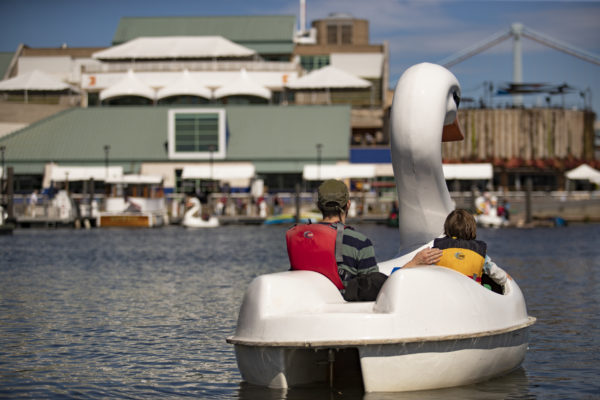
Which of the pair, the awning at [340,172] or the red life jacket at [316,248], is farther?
the awning at [340,172]

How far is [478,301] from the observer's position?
374 inches

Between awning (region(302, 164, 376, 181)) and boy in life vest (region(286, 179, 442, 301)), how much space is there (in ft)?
184

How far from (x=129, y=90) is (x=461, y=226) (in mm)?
71245

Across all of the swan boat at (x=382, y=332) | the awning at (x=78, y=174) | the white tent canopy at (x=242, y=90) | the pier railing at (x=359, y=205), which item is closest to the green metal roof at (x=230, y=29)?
the white tent canopy at (x=242, y=90)

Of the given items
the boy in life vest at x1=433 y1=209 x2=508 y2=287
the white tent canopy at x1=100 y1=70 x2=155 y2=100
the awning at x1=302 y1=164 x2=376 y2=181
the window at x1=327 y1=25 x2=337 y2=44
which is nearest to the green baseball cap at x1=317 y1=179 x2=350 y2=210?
the boy in life vest at x1=433 y1=209 x2=508 y2=287

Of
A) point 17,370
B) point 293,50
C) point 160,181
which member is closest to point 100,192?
point 160,181

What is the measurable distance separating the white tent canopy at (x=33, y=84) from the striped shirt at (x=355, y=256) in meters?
76.3

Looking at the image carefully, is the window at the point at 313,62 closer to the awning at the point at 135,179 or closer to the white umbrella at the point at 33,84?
the white umbrella at the point at 33,84

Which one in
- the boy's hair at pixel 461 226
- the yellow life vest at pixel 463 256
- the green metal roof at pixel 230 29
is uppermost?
the green metal roof at pixel 230 29

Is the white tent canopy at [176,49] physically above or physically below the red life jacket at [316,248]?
above

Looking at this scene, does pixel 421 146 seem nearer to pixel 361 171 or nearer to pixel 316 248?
pixel 316 248

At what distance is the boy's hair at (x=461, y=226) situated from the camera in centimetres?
1005

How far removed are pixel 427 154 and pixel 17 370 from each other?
5.33 m

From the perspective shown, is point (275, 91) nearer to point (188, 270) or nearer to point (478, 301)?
point (188, 270)
